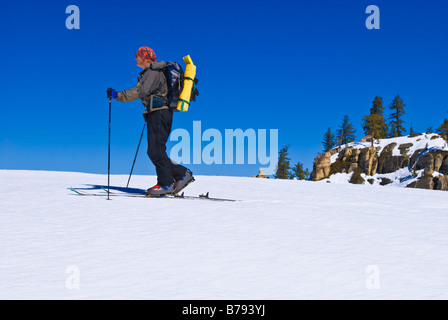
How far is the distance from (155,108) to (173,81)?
1.98 ft

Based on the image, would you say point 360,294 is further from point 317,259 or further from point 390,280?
point 317,259

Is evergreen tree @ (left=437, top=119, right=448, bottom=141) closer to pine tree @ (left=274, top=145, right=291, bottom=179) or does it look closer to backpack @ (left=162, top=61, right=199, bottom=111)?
pine tree @ (left=274, top=145, right=291, bottom=179)

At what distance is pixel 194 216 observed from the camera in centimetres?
532

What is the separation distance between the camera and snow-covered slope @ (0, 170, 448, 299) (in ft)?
8.63

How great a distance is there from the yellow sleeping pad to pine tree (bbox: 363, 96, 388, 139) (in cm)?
9440

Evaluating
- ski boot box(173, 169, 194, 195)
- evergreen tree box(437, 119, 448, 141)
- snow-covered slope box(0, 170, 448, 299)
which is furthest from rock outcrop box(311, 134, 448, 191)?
snow-covered slope box(0, 170, 448, 299)

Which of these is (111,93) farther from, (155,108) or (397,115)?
(397,115)

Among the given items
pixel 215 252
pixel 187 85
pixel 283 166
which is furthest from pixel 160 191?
pixel 283 166

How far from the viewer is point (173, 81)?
724 cm

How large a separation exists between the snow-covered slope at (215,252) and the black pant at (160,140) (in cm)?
121

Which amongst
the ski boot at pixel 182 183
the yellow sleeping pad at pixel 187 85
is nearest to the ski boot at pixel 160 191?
the ski boot at pixel 182 183
